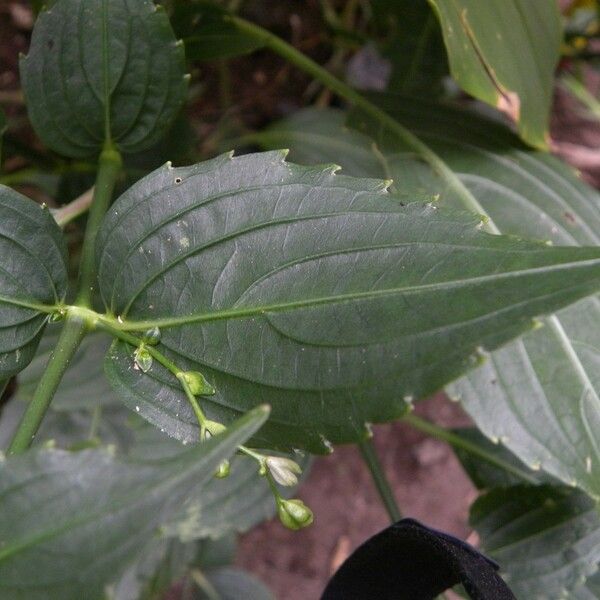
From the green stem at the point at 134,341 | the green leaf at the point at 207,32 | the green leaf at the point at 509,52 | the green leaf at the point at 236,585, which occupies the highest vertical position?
the green leaf at the point at 509,52

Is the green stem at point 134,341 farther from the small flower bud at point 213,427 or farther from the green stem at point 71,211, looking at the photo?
the green stem at point 71,211

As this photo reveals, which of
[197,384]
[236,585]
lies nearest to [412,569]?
[197,384]

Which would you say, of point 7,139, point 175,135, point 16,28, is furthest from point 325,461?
point 16,28

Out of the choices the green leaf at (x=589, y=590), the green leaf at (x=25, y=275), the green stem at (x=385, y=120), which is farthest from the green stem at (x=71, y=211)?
the green leaf at (x=589, y=590)

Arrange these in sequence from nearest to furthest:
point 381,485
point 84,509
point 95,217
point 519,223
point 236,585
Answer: point 84,509 → point 95,217 → point 519,223 → point 381,485 → point 236,585

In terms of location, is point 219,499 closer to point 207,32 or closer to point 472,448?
point 472,448
